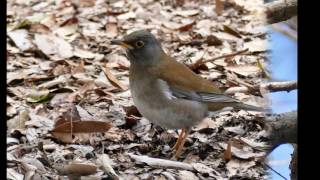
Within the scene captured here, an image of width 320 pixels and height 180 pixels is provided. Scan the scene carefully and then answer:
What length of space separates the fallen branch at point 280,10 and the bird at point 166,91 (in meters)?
1.25

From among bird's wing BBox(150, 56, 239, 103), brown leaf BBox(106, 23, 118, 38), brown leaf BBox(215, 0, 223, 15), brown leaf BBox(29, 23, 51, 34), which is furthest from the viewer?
brown leaf BBox(215, 0, 223, 15)

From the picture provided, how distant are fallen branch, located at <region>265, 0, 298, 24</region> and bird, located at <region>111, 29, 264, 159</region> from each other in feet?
4.09

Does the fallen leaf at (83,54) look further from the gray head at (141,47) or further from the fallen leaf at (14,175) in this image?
the fallen leaf at (14,175)

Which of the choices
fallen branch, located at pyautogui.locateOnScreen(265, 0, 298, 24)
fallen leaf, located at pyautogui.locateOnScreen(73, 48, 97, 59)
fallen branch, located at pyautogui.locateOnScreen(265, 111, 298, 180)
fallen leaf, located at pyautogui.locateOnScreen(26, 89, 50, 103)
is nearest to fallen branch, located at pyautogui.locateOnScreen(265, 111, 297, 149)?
fallen branch, located at pyautogui.locateOnScreen(265, 111, 298, 180)

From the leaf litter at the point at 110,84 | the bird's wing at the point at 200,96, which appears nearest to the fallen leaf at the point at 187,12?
the leaf litter at the point at 110,84

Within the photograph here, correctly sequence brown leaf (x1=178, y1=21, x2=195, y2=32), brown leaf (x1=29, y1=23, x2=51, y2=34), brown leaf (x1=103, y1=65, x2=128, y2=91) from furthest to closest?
brown leaf (x1=29, y1=23, x2=51, y2=34)
brown leaf (x1=178, y1=21, x2=195, y2=32)
brown leaf (x1=103, y1=65, x2=128, y2=91)

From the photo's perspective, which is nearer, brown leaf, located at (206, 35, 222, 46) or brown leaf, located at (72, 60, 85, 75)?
brown leaf, located at (72, 60, 85, 75)

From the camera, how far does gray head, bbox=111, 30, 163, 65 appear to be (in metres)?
3.63

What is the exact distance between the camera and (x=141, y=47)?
365cm

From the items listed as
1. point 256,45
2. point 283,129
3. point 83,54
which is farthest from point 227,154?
point 83,54

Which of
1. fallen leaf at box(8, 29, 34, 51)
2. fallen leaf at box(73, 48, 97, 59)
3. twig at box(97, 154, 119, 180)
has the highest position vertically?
fallen leaf at box(8, 29, 34, 51)

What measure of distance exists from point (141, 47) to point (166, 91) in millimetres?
325

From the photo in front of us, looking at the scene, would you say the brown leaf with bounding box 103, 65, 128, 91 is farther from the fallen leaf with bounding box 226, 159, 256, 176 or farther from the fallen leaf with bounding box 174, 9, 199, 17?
the fallen leaf with bounding box 174, 9, 199, 17
